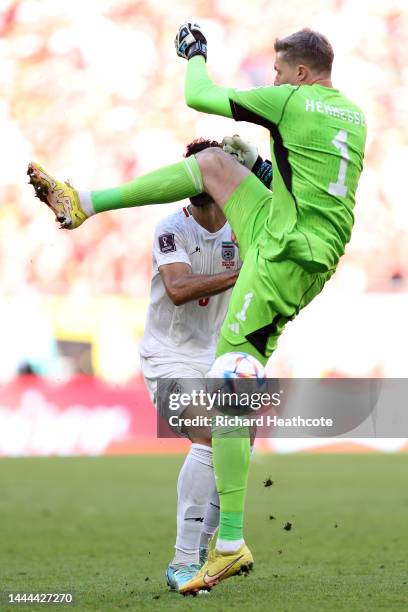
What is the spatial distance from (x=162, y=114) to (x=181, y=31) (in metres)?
16.3

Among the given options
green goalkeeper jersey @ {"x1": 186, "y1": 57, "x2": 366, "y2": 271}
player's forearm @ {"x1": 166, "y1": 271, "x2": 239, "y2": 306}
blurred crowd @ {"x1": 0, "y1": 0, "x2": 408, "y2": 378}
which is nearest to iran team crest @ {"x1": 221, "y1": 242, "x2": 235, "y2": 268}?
player's forearm @ {"x1": 166, "y1": 271, "x2": 239, "y2": 306}

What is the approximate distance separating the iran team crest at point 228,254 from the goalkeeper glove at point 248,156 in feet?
1.89

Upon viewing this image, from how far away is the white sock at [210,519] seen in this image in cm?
559

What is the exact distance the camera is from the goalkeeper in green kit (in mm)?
4492

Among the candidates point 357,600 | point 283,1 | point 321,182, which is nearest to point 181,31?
point 321,182

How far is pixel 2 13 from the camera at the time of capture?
70.1ft

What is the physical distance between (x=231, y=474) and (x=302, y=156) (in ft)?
4.34

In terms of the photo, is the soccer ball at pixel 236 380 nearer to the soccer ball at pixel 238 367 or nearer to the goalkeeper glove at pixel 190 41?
the soccer ball at pixel 238 367

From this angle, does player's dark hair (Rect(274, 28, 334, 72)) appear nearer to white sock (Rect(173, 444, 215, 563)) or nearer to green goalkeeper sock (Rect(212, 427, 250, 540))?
green goalkeeper sock (Rect(212, 427, 250, 540))

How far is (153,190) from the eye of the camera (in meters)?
4.78

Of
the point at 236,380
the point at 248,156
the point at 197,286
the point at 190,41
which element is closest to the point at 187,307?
the point at 197,286

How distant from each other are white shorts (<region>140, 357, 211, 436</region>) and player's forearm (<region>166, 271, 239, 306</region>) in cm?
38

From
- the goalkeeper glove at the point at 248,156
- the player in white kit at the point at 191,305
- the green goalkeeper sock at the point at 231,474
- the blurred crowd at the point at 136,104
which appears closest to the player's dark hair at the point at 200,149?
the player in white kit at the point at 191,305

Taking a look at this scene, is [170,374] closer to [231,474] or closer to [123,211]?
[231,474]
